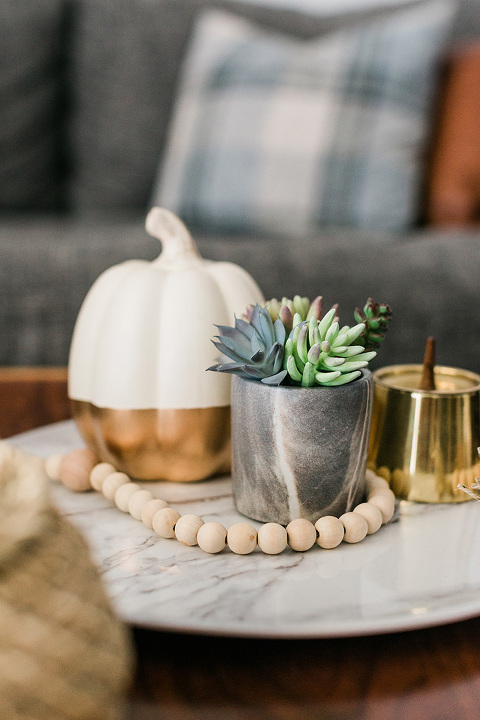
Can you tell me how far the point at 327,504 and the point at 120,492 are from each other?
0.51 ft

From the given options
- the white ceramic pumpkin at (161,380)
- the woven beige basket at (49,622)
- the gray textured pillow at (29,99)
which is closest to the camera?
the woven beige basket at (49,622)

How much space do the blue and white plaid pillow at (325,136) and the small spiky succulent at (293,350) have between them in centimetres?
107

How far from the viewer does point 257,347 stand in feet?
1.54

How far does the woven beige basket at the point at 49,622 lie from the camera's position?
0.70 feet

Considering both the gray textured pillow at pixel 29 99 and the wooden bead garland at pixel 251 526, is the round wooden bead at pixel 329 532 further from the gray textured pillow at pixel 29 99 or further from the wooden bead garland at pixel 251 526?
the gray textured pillow at pixel 29 99

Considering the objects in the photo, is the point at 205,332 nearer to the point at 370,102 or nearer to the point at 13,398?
the point at 13,398

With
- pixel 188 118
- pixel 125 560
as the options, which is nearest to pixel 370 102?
pixel 188 118

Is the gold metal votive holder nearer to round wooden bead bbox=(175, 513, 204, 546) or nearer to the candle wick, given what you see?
the candle wick

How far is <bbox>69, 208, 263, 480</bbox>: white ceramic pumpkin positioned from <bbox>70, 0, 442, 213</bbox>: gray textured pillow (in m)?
1.33

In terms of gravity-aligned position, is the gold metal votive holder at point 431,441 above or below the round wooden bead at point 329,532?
above

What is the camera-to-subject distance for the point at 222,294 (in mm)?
597

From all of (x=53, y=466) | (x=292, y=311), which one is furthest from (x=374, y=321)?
(x=53, y=466)

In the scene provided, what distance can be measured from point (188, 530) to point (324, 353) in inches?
5.8

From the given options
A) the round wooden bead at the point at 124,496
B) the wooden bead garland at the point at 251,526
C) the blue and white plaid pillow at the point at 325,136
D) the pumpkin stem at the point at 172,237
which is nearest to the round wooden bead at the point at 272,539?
the wooden bead garland at the point at 251,526
